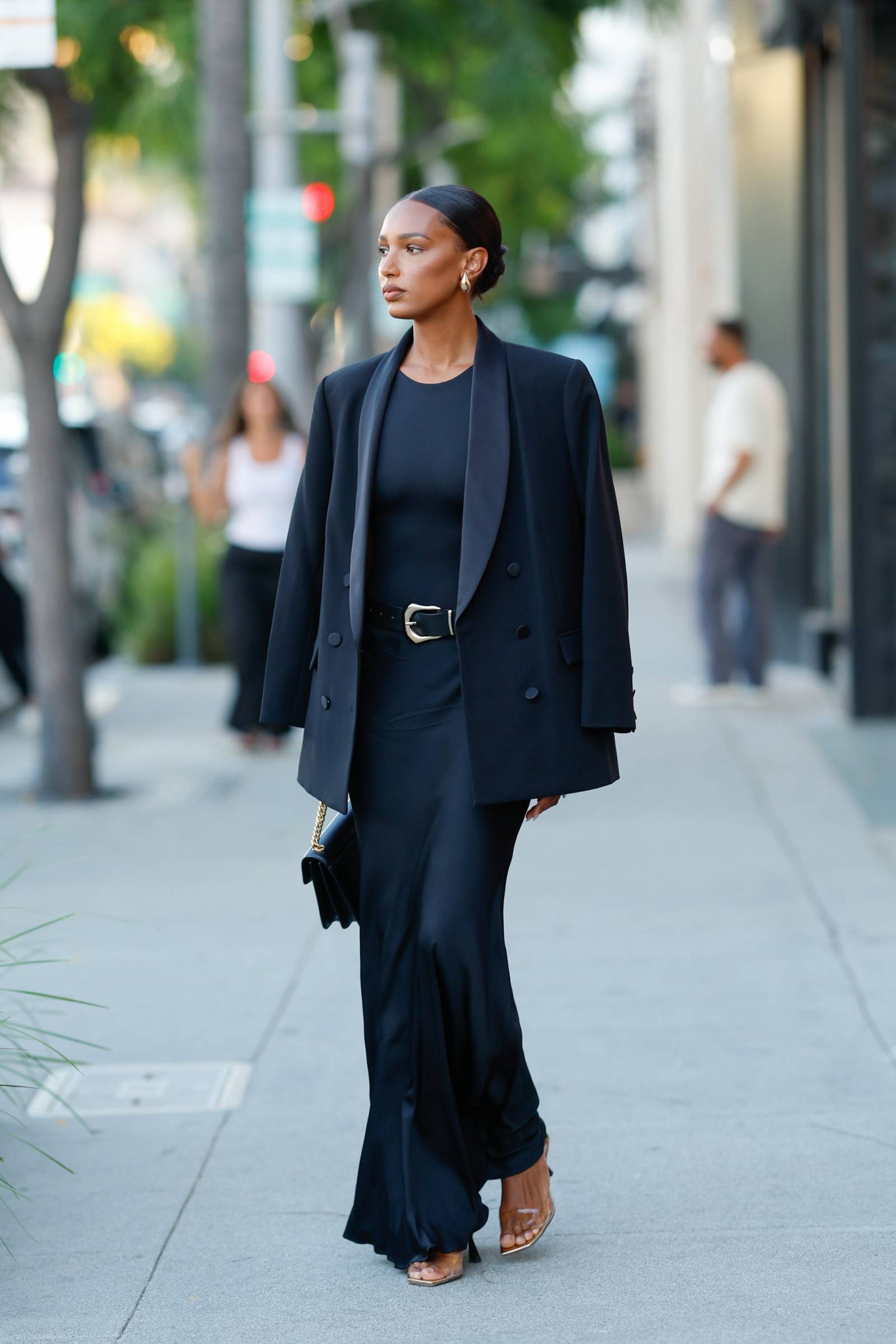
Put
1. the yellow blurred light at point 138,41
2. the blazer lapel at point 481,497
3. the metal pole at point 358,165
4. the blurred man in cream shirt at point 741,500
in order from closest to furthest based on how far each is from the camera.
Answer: the blazer lapel at point 481,497
the blurred man in cream shirt at point 741,500
the yellow blurred light at point 138,41
the metal pole at point 358,165

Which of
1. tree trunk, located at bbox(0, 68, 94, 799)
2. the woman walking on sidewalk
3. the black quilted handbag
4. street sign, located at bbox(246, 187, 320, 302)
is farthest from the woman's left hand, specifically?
street sign, located at bbox(246, 187, 320, 302)

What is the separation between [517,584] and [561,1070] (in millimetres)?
1748

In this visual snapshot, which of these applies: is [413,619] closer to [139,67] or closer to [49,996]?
[49,996]

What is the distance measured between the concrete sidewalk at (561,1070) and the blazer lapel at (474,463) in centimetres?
126

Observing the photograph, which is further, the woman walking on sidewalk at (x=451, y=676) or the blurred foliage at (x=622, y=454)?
Answer: the blurred foliage at (x=622, y=454)

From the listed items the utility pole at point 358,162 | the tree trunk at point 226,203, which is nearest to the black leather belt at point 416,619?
the tree trunk at point 226,203

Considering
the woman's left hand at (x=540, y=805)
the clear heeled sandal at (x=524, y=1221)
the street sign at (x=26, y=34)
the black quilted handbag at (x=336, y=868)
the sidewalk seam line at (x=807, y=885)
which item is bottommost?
the sidewalk seam line at (x=807, y=885)

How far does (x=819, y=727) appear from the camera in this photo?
10094mm

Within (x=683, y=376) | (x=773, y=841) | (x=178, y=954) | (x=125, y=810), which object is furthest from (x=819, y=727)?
(x=683, y=376)

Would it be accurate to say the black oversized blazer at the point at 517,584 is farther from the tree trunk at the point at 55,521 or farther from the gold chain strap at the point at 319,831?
the tree trunk at the point at 55,521

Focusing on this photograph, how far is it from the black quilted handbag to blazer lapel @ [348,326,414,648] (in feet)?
1.27

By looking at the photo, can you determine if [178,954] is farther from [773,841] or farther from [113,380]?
[113,380]

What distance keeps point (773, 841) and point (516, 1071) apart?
3987mm

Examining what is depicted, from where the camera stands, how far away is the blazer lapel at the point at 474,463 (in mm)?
3588
